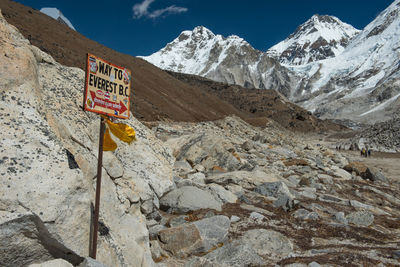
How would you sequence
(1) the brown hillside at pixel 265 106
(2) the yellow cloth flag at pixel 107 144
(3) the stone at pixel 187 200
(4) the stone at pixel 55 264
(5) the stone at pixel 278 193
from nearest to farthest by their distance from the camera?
(4) the stone at pixel 55 264 → (2) the yellow cloth flag at pixel 107 144 → (3) the stone at pixel 187 200 → (5) the stone at pixel 278 193 → (1) the brown hillside at pixel 265 106

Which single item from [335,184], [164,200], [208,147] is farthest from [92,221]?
[335,184]

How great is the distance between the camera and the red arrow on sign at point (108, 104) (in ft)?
15.0

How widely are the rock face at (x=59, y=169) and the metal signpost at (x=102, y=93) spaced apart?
0.76 ft

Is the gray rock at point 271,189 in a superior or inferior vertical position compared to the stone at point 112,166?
inferior

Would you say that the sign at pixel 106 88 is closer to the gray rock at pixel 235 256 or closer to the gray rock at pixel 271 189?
the gray rock at pixel 235 256

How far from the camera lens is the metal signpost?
4.40 m

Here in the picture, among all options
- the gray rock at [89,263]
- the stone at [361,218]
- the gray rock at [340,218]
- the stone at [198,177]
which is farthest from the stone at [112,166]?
the stone at [361,218]

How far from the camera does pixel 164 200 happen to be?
27.9ft

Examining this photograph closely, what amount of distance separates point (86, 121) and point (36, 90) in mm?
1633

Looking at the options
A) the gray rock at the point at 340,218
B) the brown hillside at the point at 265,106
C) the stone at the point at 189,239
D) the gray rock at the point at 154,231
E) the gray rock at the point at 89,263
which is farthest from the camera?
the brown hillside at the point at 265,106

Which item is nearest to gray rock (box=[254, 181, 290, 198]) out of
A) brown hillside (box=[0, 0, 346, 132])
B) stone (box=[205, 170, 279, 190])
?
stone (box=[205, 170, 279, 190])

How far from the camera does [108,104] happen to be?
4805mm

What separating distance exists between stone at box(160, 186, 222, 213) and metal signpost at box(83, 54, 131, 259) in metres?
3.98

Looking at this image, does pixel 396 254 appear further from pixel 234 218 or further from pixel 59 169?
pixel 59 169
